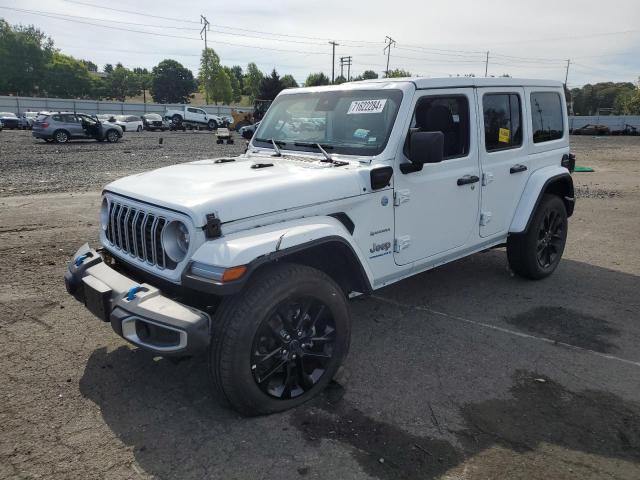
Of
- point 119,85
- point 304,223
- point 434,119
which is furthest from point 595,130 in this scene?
point 119,85

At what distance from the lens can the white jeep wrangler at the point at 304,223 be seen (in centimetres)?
279

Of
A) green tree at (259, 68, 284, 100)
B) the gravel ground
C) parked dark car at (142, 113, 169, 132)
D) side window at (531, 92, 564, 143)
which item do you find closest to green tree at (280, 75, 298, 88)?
green tree at (259, 68, 284, 100)

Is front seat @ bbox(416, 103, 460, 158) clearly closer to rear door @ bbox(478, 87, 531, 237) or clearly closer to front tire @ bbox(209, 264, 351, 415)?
rear door @ bbox(478, 87, 531, 237)

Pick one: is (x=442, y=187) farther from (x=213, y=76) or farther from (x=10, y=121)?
(x=213, y=76)

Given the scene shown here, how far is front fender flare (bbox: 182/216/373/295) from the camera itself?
2.67 m

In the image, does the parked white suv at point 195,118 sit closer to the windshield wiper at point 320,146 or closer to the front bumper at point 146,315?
the windshield wiper at point 320,146

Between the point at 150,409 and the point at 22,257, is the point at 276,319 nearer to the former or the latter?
the point at 150,409

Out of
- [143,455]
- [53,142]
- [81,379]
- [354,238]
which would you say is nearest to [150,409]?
[143,455]

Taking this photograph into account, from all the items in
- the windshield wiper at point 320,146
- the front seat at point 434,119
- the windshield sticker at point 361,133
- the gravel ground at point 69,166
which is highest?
the front seat at point 434,119

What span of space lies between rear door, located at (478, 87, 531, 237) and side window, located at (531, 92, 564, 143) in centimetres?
23

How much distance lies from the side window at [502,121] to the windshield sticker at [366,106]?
117cm

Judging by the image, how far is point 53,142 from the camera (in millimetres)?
24594

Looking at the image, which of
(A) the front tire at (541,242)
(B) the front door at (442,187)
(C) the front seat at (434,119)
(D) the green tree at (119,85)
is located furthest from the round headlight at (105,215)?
(D) the green tree at (119,85)

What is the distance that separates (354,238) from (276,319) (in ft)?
2.73
